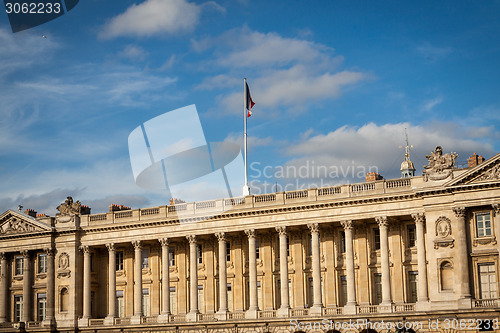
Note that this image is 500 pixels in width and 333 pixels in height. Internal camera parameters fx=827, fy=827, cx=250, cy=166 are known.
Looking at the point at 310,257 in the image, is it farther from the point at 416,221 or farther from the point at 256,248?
the point at 416,221

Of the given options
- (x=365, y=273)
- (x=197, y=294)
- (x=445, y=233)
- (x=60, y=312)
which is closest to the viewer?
(x=445, y=233)

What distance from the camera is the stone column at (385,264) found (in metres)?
66.6

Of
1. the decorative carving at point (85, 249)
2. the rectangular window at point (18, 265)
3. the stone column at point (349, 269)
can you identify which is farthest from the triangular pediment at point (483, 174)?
the rectangular window at point (18, 265)

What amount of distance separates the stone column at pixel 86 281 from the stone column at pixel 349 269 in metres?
26.4

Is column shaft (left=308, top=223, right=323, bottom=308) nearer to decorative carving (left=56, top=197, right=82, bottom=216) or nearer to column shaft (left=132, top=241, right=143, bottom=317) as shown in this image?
column shaft (left=132, top=241, right=143, bottom=317)

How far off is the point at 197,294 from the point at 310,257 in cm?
1121

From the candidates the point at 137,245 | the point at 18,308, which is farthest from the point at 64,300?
the point at 137,245

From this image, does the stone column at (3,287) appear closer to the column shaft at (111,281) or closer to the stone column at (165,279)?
the column shaft at (111,281)

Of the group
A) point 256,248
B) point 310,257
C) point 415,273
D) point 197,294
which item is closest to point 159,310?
point 197,294

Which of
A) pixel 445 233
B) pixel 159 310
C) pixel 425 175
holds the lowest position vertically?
pixel 159 310

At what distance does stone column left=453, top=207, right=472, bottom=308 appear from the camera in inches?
2461

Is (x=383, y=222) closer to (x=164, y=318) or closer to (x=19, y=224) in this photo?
(x=164, y=318)

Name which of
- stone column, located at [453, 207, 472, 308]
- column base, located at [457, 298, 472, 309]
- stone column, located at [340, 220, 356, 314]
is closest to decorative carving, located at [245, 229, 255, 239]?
stone column, located at [340, 220, 356, 314]

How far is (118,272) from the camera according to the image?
81.8 metres
